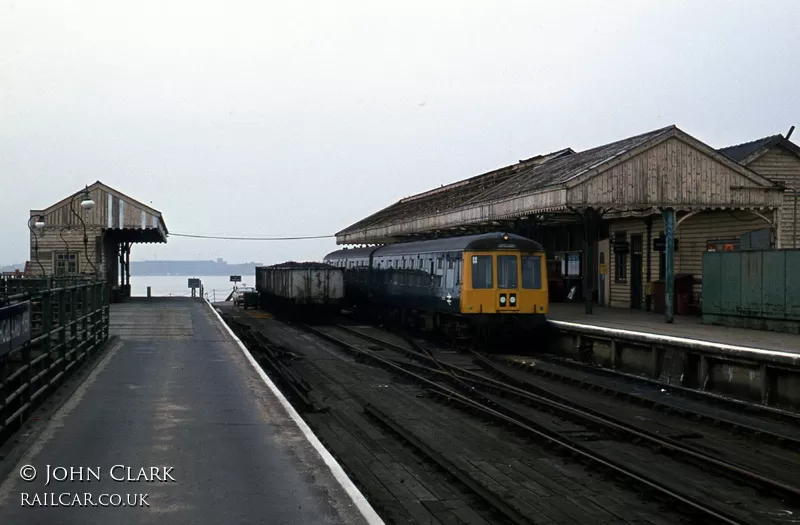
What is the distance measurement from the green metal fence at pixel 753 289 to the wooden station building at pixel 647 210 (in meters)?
1.12

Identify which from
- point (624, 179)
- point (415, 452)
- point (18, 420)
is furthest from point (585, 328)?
point (18, 420)

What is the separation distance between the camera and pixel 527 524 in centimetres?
780

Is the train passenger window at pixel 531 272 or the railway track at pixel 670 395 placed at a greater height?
the train passenger window at pixel 531 272

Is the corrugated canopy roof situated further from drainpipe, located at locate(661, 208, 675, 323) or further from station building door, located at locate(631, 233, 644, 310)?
station building door, located at locate(631, 233, 644, 310)

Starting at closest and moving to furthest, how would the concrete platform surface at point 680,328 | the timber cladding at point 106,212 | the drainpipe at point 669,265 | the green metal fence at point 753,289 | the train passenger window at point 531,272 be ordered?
the concrete platform surface at point 680,328, the green metal fence at point 753,289, the drainpipe at point 669,265, the train passenger window at point 531,272, the timber cladding at point 106,212

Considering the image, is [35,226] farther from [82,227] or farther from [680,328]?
[680,328]

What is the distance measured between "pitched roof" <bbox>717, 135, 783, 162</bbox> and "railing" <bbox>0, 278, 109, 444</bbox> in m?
19.2

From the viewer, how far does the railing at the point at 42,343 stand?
9.04 m

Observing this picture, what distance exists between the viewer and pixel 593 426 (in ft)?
41.1

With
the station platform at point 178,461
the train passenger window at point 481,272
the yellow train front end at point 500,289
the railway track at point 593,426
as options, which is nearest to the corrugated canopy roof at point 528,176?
the yellow train front end at point 500,289

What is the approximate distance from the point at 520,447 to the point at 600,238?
72.4 ft

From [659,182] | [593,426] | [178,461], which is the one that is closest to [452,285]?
[659,182]

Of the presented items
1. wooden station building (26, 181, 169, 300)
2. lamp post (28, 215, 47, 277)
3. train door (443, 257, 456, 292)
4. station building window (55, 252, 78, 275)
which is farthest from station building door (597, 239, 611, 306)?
lamp post (28, 215, 47, 277)

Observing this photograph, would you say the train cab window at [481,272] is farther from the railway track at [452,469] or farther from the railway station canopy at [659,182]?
the railway track at [452,469]
